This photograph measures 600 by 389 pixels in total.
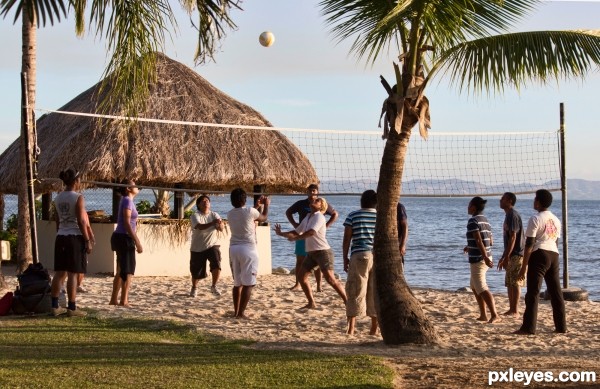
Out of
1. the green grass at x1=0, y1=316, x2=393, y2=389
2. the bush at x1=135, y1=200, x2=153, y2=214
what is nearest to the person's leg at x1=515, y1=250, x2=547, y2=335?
the green grass at x1=0, y1=316, x2=393, y2=389

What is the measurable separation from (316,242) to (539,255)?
8.77 ft

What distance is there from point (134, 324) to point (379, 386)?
4.01 m

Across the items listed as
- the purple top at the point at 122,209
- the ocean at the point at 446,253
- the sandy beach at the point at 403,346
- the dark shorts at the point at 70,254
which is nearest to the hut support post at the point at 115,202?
the sandy beach at the point at 403,346

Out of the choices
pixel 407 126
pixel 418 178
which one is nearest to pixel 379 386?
pixel 407 126

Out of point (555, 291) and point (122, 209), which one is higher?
point (122, 209)

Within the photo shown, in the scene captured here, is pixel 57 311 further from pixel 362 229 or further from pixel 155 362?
pixel 362 229

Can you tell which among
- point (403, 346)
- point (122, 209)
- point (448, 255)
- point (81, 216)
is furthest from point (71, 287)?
point (448, 255)

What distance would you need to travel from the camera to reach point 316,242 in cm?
1163

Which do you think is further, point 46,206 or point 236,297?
point 46,206

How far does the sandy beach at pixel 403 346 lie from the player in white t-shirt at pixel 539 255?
325mm

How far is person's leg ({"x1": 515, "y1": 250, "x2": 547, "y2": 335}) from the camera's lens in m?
10.1

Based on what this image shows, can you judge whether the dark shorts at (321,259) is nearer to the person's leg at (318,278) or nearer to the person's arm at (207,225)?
the person's arm at (207,225)

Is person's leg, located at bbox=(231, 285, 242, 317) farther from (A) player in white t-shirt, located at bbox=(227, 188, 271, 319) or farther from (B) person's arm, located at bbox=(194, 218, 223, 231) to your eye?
(B) person's arm, located at bbox=(194, 218, 223, 231)

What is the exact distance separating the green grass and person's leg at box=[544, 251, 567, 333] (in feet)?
9.50
